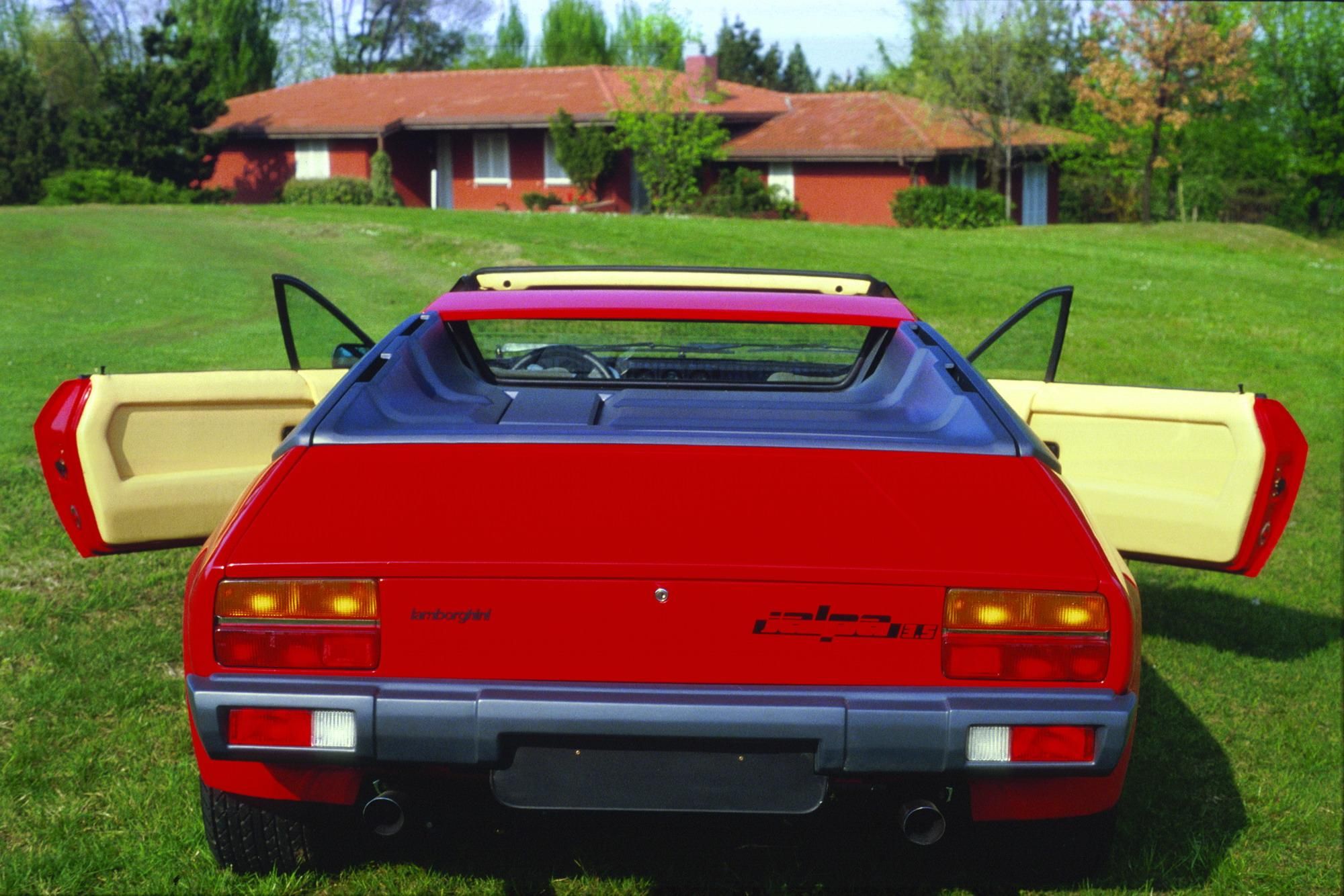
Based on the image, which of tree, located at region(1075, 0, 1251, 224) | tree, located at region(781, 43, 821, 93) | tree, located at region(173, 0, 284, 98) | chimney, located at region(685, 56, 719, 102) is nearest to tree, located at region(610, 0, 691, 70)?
chimney, located at region(685, 56, 719, 102)

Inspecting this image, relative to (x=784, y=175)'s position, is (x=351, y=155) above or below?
above

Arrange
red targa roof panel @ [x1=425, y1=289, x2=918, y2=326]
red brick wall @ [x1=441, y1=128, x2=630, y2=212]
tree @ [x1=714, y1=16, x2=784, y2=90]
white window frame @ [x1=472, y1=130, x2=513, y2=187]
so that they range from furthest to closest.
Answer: tree @ [x1=714, y1=16, x2=784, y2=90] < white window frame @ [x1=472, y1=130, x2=513, y2=187] < red brick wall @ [x1=441, y1=128, x2=630, y2=212] < red targa roof panel @ [x1=425, y1=289, x2=918, y2=326]

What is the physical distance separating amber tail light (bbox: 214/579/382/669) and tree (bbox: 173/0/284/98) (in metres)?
53.8

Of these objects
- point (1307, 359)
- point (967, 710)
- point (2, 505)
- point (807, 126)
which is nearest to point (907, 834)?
point (967, 710)

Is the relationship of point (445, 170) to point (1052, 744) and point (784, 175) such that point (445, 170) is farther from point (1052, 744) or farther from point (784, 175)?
point (1052, 744)

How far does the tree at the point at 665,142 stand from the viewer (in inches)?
1356

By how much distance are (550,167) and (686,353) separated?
33635 millimetres

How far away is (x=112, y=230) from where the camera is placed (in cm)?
2278

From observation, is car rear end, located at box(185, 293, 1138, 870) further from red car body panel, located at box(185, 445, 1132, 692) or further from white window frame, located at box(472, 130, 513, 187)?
white window frame, located at box(472, 130, 513, 187)

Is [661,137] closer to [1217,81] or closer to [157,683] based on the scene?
[1217,81]

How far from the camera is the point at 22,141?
3672cm

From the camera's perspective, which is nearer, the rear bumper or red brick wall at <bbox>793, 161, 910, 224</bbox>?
the rear bumper

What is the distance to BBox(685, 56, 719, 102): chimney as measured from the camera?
37.8 meters

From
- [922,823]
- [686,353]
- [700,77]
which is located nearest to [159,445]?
[686,353]
